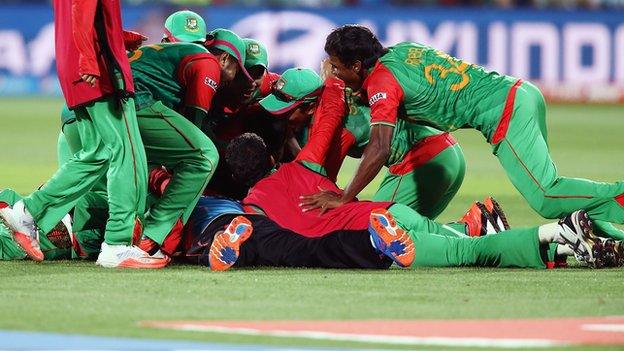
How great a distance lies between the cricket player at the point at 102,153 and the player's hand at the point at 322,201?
0.93 meters

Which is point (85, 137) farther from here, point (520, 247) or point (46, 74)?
point (46, 74)

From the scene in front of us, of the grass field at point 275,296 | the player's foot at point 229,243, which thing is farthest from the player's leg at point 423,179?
the player's foot at point 229,243

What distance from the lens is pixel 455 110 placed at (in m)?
8.80

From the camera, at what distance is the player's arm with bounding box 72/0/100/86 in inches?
316

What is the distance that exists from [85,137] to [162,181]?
40.4 inches

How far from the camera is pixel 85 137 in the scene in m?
8.30

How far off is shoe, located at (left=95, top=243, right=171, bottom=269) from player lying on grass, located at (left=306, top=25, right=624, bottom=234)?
1038 mm

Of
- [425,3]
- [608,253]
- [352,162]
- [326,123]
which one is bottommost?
[425,3]

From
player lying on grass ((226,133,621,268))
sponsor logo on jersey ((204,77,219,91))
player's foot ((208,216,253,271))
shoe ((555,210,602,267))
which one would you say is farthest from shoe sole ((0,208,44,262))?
shoe ((555,210,602,267))

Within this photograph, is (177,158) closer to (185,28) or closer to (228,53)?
(228,53)

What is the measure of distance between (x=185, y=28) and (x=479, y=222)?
243cm

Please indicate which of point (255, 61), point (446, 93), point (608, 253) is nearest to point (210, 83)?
point (255, 61)

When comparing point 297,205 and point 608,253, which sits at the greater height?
point 297,205

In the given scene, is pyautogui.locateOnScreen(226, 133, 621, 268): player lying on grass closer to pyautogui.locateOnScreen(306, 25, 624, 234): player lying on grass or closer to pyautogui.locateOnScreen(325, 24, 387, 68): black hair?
pyautogui.locateOnScreen(306, 25, 624, 234): player lying on grass
